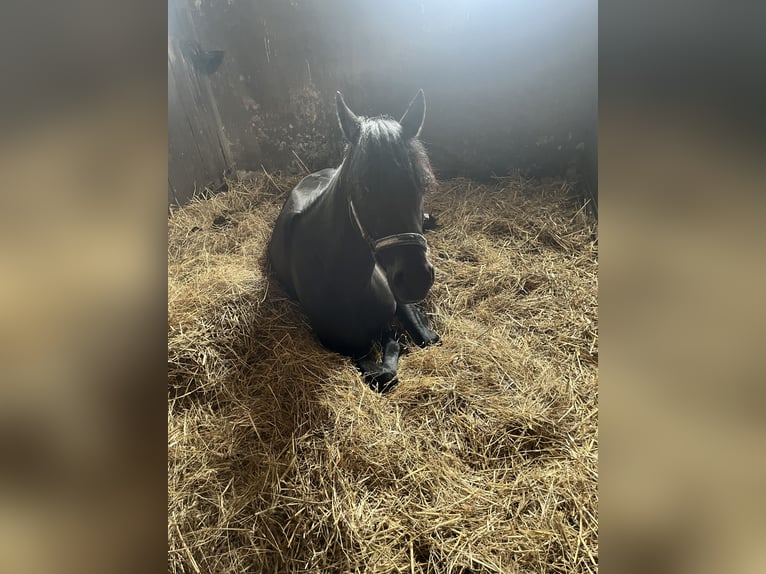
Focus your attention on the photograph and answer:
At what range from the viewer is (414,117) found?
1120 millimetres

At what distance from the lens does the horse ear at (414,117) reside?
1.10 meters

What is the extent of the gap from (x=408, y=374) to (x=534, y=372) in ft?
1.31

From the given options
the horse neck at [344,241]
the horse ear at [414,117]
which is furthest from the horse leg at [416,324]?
the horse ear at [414,117]

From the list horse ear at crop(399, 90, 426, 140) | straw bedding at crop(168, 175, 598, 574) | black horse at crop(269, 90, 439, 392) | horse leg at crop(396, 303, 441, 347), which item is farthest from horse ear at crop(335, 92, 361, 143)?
horse leg at crop(396, 303, 441, 347)

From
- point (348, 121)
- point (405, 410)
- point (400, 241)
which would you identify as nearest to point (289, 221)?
point (348, 121)

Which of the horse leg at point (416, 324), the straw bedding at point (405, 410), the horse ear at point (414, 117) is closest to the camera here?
the straw bedding at point (405, 410)

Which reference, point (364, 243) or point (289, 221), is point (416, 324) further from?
point (289, 221)

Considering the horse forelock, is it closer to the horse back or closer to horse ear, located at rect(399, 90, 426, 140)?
horse ear, located at rect(399, 90, 426, 140)

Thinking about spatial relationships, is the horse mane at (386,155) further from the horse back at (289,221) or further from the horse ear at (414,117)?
the horse back at (289,221)

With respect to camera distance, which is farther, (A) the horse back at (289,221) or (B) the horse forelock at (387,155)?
(A) the horse back at (289,221)

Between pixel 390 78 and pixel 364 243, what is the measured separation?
0.57 m

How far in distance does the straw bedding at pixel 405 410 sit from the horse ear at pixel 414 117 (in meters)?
0.20

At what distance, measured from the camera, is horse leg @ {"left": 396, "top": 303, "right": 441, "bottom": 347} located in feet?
4.12

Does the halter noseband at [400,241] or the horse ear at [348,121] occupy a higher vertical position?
the horse ear at [348,121]
